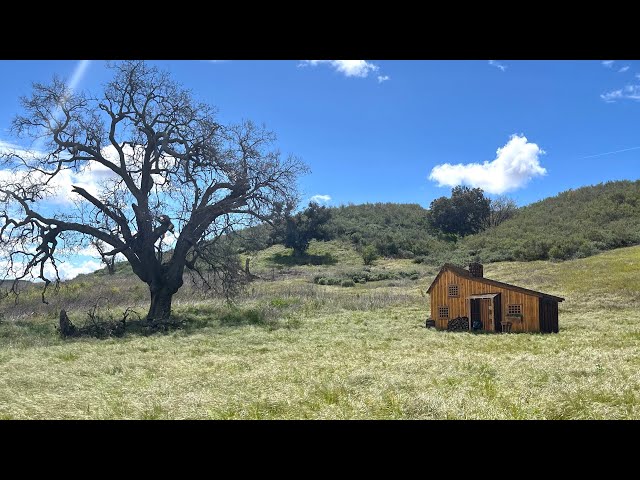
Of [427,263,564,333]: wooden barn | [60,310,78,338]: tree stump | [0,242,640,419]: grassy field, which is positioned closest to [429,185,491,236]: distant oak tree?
[0,242,640,419]: grassy field

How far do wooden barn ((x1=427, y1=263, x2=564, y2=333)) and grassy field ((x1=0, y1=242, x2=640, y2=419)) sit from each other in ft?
3.91

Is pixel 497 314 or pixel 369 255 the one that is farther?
pixel 369 255

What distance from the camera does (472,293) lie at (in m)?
20.1

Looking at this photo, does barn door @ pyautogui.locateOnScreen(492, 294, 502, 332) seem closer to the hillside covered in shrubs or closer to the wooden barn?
the wooden barn

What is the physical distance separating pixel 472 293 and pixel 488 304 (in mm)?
858

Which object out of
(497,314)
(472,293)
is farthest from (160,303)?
(497,314)

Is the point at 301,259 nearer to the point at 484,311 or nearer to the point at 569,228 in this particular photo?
the point at 569,228

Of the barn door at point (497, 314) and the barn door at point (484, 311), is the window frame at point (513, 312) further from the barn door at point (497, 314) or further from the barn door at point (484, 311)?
the barn door at point (484, 311)

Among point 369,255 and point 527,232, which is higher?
point 527,232

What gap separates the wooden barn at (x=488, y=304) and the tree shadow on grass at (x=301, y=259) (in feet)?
103

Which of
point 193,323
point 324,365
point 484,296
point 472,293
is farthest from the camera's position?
point 193,323

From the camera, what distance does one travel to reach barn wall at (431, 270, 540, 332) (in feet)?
60.8

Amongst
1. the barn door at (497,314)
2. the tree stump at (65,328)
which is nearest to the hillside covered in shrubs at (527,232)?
the tree stump at (65,328)
